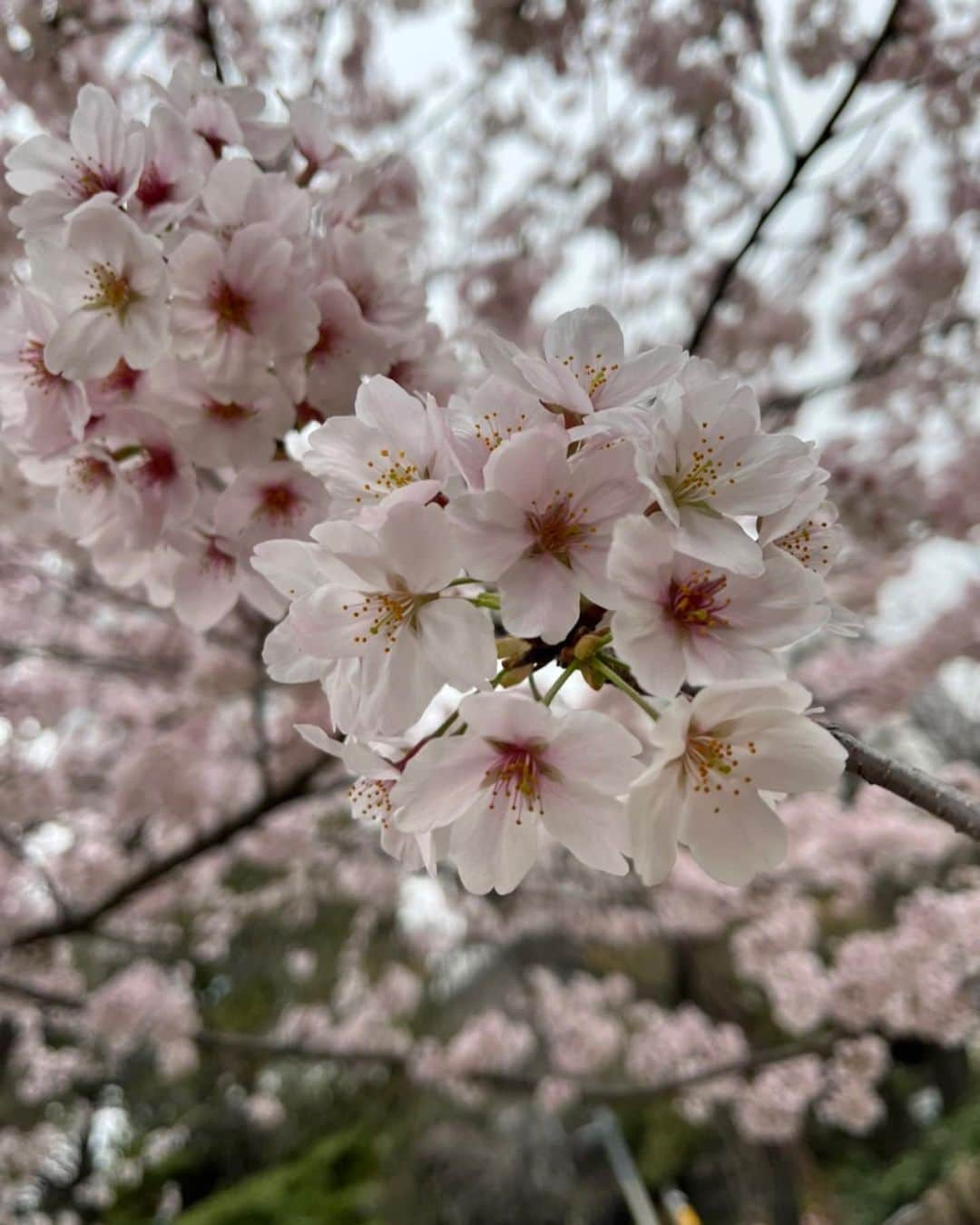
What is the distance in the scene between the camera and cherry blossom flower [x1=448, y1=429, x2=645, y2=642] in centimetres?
46

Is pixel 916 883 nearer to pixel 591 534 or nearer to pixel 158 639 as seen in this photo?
pixel 158 639

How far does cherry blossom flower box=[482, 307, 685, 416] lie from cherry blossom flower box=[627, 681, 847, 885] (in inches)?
8.3

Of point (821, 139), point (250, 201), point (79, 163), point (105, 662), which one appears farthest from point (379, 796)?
point (105, 662)

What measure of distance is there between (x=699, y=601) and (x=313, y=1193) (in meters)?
6.88

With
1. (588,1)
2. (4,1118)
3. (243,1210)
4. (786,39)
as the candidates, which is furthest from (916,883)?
(4,1118)

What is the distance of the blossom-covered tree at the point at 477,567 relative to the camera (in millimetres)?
479

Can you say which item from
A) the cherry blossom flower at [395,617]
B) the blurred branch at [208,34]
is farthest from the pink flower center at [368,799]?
the blurred branch at [208,34]

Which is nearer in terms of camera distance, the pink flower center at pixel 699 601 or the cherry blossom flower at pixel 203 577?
the pink flower center at pixel 699 601

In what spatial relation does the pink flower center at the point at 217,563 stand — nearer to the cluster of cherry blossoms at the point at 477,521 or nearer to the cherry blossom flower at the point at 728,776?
the cluster of cherry blossoms at the point at 477,521

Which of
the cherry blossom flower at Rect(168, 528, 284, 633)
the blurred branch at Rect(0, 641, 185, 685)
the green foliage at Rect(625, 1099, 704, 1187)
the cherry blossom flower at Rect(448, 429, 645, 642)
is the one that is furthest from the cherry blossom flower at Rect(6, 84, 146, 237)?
the green foliage at Rect(625, 1099, 704, 1187)

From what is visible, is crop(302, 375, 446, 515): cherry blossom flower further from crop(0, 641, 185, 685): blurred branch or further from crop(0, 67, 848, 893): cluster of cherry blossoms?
crop(0, 641, 185, 685): blurred branch

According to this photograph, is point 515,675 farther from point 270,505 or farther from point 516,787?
point 270,505

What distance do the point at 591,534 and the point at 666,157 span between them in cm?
293

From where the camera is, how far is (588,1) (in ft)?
7.89
